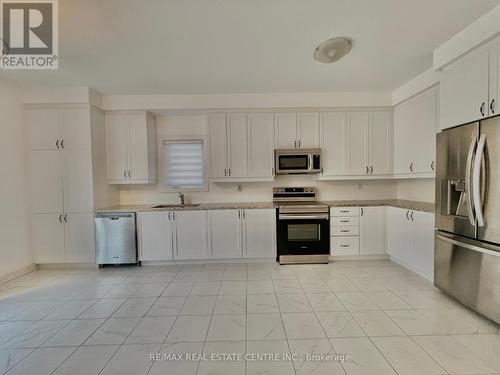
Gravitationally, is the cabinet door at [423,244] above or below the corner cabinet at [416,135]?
below

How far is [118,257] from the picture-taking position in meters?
3.72

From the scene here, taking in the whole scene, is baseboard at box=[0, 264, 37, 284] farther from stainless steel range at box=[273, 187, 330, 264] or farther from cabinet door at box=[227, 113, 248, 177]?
stainless steel range at box=[273, 187, 330, 264]

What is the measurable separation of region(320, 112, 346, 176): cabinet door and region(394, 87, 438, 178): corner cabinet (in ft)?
2.64

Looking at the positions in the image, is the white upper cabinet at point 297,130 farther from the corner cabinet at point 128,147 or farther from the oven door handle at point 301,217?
the corner cabinet at point 128,147

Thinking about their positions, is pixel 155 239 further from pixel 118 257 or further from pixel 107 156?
pixel 107 156

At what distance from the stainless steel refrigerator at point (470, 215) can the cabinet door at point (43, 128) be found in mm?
4897

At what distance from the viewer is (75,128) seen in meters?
3.61

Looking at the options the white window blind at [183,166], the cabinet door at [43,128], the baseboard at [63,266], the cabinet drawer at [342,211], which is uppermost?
the cabinet door at [43,128]

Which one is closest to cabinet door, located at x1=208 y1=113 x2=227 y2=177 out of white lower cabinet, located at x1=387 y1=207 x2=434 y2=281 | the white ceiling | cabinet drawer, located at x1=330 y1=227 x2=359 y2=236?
the white ceiling

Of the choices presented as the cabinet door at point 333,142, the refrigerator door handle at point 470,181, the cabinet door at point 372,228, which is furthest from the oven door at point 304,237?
the refrigerator door handle at point 470,181

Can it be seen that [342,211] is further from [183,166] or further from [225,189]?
[183,166]

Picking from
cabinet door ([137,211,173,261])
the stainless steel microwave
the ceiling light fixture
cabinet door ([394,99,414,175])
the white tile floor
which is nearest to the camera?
the white tile floor

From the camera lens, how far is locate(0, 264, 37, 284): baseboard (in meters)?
3.23

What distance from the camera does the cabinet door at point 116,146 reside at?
397cm
